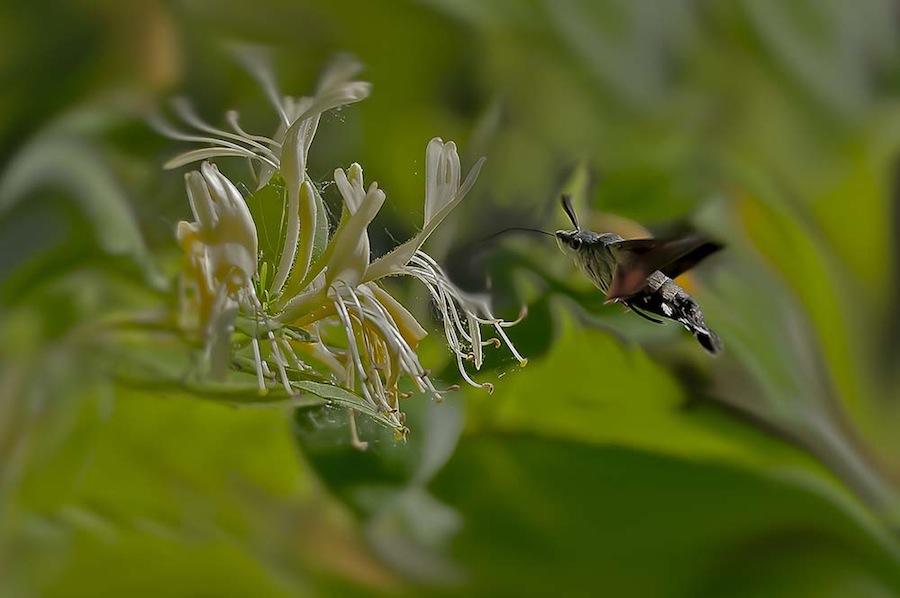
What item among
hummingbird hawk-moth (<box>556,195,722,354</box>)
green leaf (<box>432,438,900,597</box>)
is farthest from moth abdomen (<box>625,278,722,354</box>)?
green leaf (<box>432,438,900,597</box>)

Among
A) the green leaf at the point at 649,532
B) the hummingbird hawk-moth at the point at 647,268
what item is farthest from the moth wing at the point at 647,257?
the green leaf at the point at 649,532

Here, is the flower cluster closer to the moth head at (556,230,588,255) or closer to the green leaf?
the moth head at (556,230,588,255)

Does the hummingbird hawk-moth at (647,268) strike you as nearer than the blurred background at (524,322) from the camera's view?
Yes

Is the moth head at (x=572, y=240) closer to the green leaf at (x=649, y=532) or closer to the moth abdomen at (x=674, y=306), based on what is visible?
the moth abdomen at (x=674, y=306)

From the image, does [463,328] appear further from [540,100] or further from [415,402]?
[540,100]

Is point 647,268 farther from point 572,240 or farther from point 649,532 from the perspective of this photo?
point 649,532

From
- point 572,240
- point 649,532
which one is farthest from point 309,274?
point 649,532
